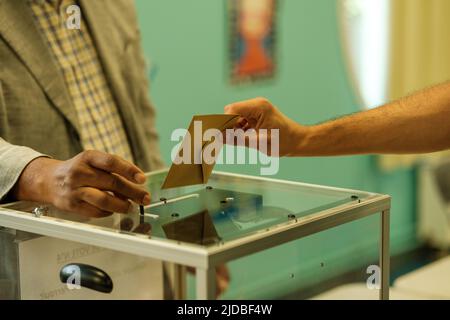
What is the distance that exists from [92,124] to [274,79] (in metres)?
2.18

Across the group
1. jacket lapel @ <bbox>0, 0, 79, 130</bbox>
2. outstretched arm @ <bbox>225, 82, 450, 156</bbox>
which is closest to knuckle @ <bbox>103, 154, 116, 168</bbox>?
outstretched arm @ <bbox>225, 82, 450, 156</bbox>

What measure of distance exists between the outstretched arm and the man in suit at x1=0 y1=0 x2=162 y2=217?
0.35 metres

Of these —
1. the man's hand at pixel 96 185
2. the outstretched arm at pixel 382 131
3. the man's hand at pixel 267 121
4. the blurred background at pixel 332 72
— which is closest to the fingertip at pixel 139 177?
Answer: the man's hand at pixel 96 185

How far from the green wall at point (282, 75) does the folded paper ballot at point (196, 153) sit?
1.07 metres

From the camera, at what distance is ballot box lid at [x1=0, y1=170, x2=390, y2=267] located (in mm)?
986

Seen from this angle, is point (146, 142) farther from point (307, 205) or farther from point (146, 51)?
point (146, 51)

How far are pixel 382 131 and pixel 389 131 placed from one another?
15mm

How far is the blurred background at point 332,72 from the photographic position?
3232 mm

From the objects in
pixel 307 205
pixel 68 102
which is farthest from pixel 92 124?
pixel 307 205

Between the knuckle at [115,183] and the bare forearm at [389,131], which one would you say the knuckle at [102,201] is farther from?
the bare forearm at [389,131]

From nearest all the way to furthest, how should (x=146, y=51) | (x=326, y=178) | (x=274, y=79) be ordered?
(x=146, y=51)
(x=274, y=79)
(x=326, y=178)

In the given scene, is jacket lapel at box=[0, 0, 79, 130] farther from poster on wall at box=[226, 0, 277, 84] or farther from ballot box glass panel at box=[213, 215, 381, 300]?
poster on wall at box=[226, 0, 277, 84]

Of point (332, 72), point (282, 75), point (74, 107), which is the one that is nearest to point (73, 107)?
point (74, 107)

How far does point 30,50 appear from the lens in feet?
5.33
